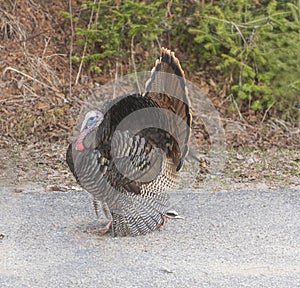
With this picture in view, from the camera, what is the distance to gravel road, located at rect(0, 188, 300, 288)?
5227 mm

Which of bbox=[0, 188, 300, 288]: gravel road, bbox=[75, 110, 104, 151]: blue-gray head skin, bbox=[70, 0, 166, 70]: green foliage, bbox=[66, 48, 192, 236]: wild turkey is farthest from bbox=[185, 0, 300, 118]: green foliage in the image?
bbox=[75, 110, 104, 151]: blue-gray head skin

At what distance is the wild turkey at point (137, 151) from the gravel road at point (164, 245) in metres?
0.23

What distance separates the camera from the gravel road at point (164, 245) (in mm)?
5227

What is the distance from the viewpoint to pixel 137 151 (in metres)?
6.05

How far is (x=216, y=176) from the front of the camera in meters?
8.21

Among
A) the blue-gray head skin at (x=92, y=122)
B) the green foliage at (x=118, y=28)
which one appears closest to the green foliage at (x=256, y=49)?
the green foliage at (x=118, y=28)

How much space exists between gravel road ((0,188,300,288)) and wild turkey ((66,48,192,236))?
23 cm

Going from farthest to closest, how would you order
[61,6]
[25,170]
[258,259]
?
[61,6] → [25,170] → [258,259]

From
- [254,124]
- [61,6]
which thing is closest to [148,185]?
[254,124]

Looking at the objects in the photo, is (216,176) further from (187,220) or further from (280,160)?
(187,220)

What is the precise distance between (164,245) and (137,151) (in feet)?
2.63

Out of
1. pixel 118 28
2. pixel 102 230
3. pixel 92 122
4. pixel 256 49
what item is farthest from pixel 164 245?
pixel 118 28

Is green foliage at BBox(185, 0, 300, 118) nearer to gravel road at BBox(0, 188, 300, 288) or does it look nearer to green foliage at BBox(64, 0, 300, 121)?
green foliage at BBox(64, 0, 300, 121)

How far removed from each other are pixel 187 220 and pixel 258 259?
112 centimetres
